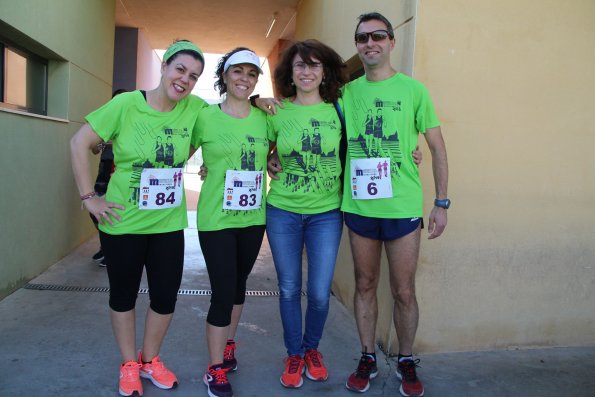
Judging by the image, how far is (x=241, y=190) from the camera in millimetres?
2557

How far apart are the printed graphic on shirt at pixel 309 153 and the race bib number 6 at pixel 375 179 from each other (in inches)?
6.4

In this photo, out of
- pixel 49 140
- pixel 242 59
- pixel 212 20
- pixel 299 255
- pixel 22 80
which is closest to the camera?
pixel 242 59

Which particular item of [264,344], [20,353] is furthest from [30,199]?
[264,344]

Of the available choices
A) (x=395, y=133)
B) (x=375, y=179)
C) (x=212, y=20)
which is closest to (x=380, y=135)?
(x=395, y=133)

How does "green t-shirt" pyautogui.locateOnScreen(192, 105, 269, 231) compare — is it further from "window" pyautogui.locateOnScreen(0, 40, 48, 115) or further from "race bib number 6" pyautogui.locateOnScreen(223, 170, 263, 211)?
"window" pyautogui.locateOnScreen(0, 40, 48, 115)

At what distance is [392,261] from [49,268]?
12.1ft

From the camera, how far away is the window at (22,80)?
4234 mm

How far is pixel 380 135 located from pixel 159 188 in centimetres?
114

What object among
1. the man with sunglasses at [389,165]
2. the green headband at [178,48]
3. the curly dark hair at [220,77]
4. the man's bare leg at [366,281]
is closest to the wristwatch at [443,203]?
the man with sunglasses at [389,165]

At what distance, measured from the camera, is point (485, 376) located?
3047 mm

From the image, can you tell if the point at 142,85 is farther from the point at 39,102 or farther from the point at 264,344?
the point at 264,344

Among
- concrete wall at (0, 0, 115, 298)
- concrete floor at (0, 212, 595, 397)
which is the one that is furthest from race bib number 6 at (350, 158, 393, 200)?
concrete wall at (0, 0, 115, 298)

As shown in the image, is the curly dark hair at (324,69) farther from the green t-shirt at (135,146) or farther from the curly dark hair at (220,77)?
the green t-shirt at (135,146)

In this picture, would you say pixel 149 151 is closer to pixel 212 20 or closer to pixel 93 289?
pixel 93 289
